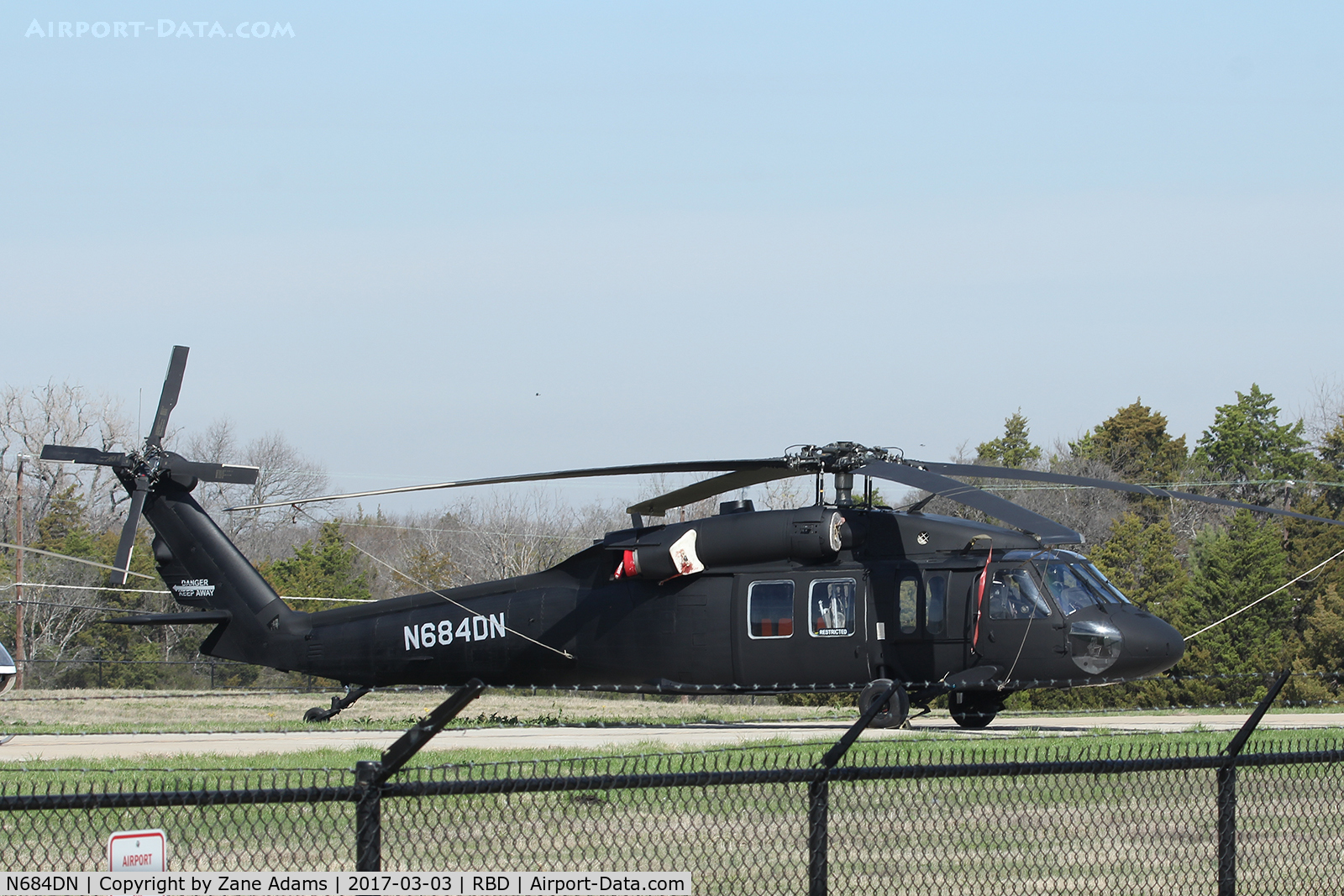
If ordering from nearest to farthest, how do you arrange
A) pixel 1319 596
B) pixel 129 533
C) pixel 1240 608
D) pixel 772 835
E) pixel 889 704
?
1. pixel 772 835
2. pixel 889 704
3. pixel 129 533
4. pixel 1240 608
5. pixel 1319 596

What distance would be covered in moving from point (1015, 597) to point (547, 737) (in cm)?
591

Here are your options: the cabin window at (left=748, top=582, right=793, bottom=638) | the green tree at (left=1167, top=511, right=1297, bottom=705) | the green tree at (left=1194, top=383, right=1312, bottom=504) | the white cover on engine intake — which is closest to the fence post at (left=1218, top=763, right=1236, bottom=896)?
the cabin window at (left=748, top=582, right=793, bottom=638)

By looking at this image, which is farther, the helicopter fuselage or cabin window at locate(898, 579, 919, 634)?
cabin window at locate(898, 579, 919, 634)

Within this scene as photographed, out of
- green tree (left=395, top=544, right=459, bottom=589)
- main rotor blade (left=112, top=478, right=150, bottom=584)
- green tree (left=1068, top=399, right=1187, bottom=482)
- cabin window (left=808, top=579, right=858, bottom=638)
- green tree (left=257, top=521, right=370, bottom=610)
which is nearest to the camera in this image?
A: cabin window (left=808, top=579, right=858, bottom=638)

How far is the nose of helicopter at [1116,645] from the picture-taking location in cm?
1595

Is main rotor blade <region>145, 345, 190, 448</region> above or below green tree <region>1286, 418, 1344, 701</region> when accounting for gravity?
above

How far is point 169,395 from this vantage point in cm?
2089

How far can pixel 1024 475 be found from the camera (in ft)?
49.2

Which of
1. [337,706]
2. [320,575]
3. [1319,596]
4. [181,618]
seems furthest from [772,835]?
[320,575]

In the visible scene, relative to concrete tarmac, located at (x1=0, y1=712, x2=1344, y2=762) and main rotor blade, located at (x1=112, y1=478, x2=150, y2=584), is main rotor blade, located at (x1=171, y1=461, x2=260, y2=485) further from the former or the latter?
concrete tarmac, located at (x1=0, y1=712, x2=1344, y2=762)

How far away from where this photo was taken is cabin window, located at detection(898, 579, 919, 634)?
53.9ft

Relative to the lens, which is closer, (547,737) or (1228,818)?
(1228,818)

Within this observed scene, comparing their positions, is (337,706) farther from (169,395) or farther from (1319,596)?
(1319,596)

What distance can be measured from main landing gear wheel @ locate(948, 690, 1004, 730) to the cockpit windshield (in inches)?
63.4
